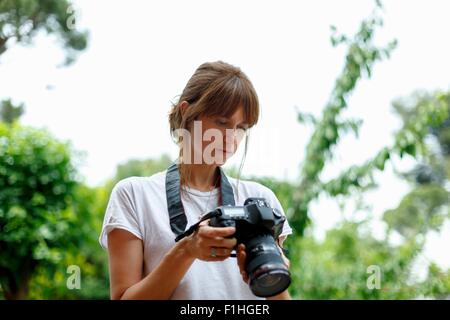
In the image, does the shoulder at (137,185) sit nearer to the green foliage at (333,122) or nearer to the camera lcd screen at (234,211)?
Result: the camera lcd screen at (234,211)

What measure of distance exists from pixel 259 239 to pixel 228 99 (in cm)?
16

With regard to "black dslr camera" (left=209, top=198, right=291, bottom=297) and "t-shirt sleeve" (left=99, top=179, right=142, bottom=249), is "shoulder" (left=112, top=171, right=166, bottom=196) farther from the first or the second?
"black dslr camera" (left=209, top=198, right=291, bottom=297)

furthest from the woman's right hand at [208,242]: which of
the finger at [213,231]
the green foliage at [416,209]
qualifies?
the green foliage at [416,209]

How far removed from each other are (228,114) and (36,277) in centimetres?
176

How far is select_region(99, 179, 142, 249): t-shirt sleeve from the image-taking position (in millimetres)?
669

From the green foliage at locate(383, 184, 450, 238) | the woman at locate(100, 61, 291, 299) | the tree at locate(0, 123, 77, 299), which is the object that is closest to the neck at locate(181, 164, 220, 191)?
the woman at locate(100, 61, 291, 299)

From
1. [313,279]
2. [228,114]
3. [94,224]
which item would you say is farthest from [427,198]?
[228,114]

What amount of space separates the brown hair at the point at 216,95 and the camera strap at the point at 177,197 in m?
0.02

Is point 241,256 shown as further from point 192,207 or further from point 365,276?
point 365,276

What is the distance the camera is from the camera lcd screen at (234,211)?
0.65m

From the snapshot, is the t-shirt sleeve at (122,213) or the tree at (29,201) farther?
the tree at (29,201)

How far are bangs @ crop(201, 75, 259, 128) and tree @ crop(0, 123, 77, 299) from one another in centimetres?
143

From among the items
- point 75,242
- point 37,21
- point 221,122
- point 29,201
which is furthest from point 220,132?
point 75,242

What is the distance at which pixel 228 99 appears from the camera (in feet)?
2.30
